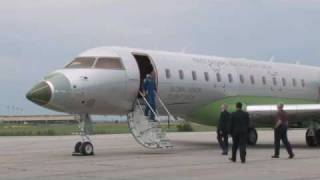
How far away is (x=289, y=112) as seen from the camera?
78.8 ft

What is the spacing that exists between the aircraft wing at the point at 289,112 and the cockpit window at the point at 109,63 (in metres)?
6.47

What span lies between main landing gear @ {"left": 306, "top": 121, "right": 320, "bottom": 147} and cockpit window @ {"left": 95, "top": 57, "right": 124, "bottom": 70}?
9.64 m

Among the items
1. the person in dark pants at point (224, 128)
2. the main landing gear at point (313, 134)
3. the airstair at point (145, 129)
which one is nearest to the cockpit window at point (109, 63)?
the airstair at point (145, 129)

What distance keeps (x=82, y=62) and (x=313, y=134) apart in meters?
10.9

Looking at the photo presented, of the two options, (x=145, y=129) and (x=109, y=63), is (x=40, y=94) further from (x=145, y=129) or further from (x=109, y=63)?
(x=145, y=129)

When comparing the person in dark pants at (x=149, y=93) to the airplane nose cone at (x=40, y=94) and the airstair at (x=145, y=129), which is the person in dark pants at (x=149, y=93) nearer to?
the airstair at (x=145, y=129)

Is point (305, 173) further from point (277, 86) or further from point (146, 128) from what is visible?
point (277, 86)

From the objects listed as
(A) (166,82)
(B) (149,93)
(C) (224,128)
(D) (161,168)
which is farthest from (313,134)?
(D) (161,168)

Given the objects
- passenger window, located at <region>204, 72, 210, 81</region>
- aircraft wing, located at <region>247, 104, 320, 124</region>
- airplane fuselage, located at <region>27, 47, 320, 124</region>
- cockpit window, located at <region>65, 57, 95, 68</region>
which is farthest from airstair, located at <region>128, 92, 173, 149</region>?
aircraft wing, located at <region>247, 104, 320, 124</region>

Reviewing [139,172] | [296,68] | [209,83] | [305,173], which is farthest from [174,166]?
[296,68]

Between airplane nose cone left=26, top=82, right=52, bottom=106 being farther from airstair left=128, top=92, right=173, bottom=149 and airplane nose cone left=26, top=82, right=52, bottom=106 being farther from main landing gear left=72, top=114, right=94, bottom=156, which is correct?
airstair left=128, top=92, right=173, bottom=149

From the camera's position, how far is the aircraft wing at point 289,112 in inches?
933

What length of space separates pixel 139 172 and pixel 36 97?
21.5 feet

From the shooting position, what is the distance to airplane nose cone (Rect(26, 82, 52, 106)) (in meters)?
18.9
